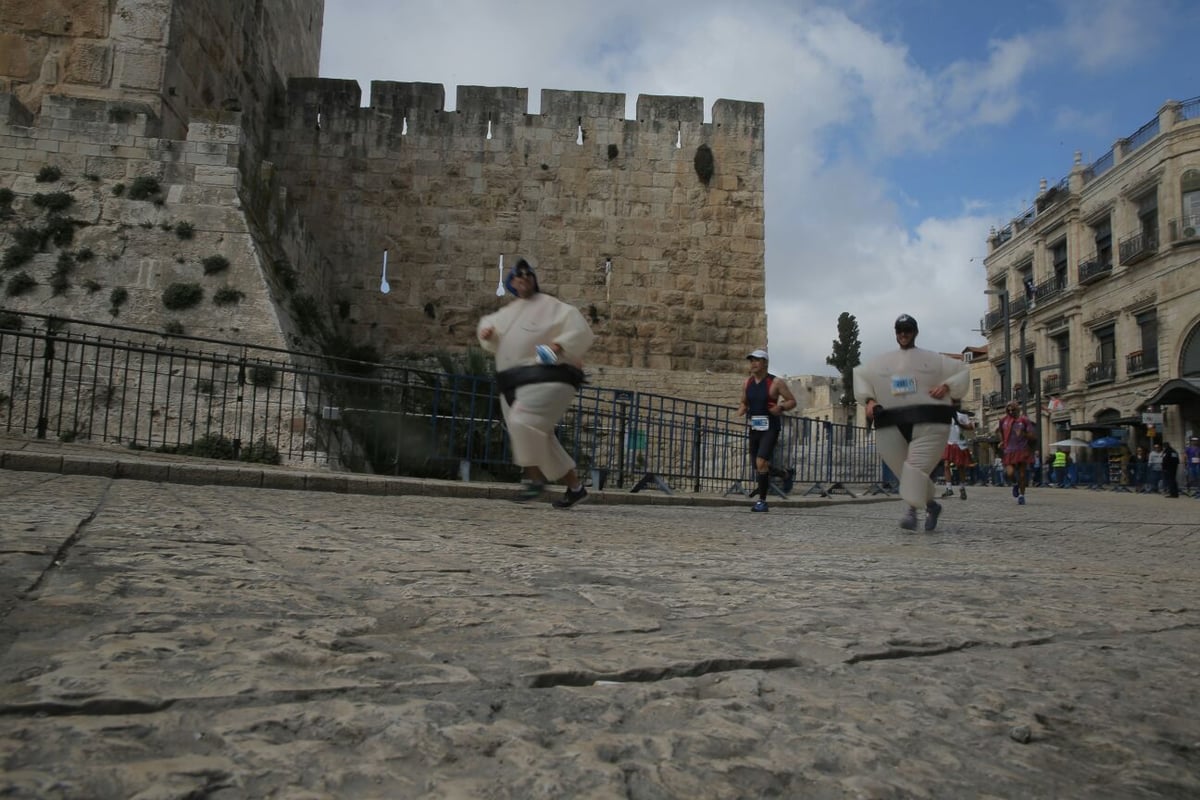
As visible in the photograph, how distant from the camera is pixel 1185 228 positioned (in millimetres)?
27094

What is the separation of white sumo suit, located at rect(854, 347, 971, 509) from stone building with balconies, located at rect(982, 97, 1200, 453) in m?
20.5

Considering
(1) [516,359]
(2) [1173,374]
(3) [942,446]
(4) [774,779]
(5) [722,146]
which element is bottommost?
(4) [774,779]

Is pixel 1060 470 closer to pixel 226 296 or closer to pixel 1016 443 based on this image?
pixel 1016 443

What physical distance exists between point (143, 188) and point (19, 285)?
2.04 meters

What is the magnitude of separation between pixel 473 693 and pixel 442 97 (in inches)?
722

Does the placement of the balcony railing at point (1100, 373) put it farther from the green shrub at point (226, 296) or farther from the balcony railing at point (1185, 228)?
the green shrub at point (226, 296)

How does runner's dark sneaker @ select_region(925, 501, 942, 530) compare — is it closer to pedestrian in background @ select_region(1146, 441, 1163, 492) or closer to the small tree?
pedestrian in background @ select_region(1146, 441, 1163, 492)

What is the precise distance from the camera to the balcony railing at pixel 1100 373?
3053cm

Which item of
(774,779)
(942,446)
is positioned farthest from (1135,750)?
(942,446)

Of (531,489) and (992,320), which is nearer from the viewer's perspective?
(531,489)

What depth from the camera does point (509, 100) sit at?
18.0 m

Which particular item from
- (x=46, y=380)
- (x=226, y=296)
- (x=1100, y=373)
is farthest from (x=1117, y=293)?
(x=46, y=380)

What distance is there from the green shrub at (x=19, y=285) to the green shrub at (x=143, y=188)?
1720 mm

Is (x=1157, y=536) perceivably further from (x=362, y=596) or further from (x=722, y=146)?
(x=722, y=146)
